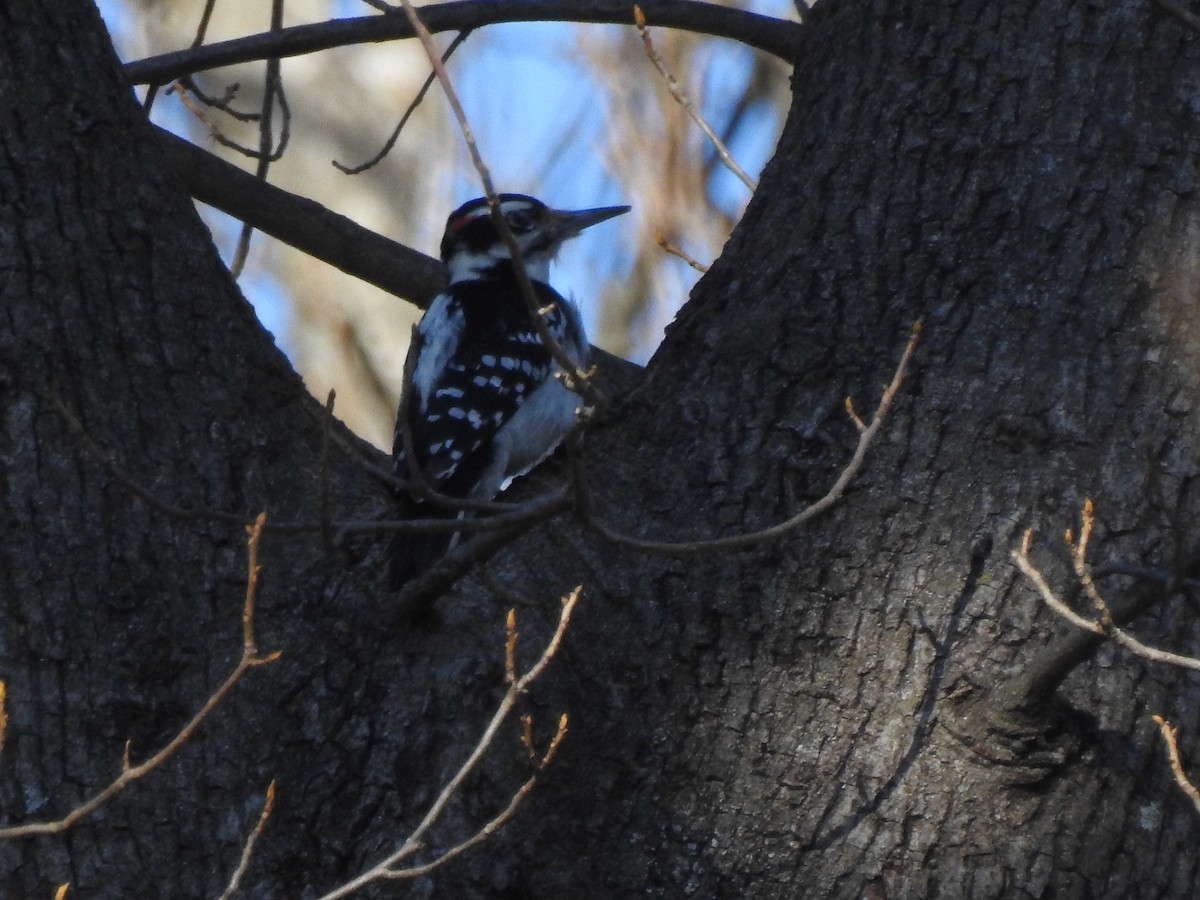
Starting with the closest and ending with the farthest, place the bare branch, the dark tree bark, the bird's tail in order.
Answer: the dark tree bark < the bird's tail < the bare branch

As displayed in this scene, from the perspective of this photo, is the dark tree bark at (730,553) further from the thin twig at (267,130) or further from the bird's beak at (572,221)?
the bird's beak at (572,221)

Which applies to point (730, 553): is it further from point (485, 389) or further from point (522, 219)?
point (522, 219)

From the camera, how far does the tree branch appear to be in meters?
3.83

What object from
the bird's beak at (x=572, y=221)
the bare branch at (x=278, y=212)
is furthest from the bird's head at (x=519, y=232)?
the bare branch at (x=278, y=212)

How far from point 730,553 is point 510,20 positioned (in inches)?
72.0

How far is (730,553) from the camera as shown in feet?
8.64

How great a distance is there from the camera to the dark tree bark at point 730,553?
2.43 meters

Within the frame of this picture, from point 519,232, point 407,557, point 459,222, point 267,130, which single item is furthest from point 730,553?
point 459,222

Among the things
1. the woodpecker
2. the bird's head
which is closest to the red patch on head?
the bird's head

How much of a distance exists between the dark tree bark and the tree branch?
879mm

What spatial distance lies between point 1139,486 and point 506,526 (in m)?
1.16

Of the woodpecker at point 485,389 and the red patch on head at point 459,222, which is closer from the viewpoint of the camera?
the woodpecker at point 485,389

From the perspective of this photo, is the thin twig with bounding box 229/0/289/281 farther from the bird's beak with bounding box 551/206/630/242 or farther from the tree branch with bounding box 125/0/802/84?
the bird's beak with bounding box 551/206/630/242

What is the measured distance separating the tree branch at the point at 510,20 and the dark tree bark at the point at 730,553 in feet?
2.88
